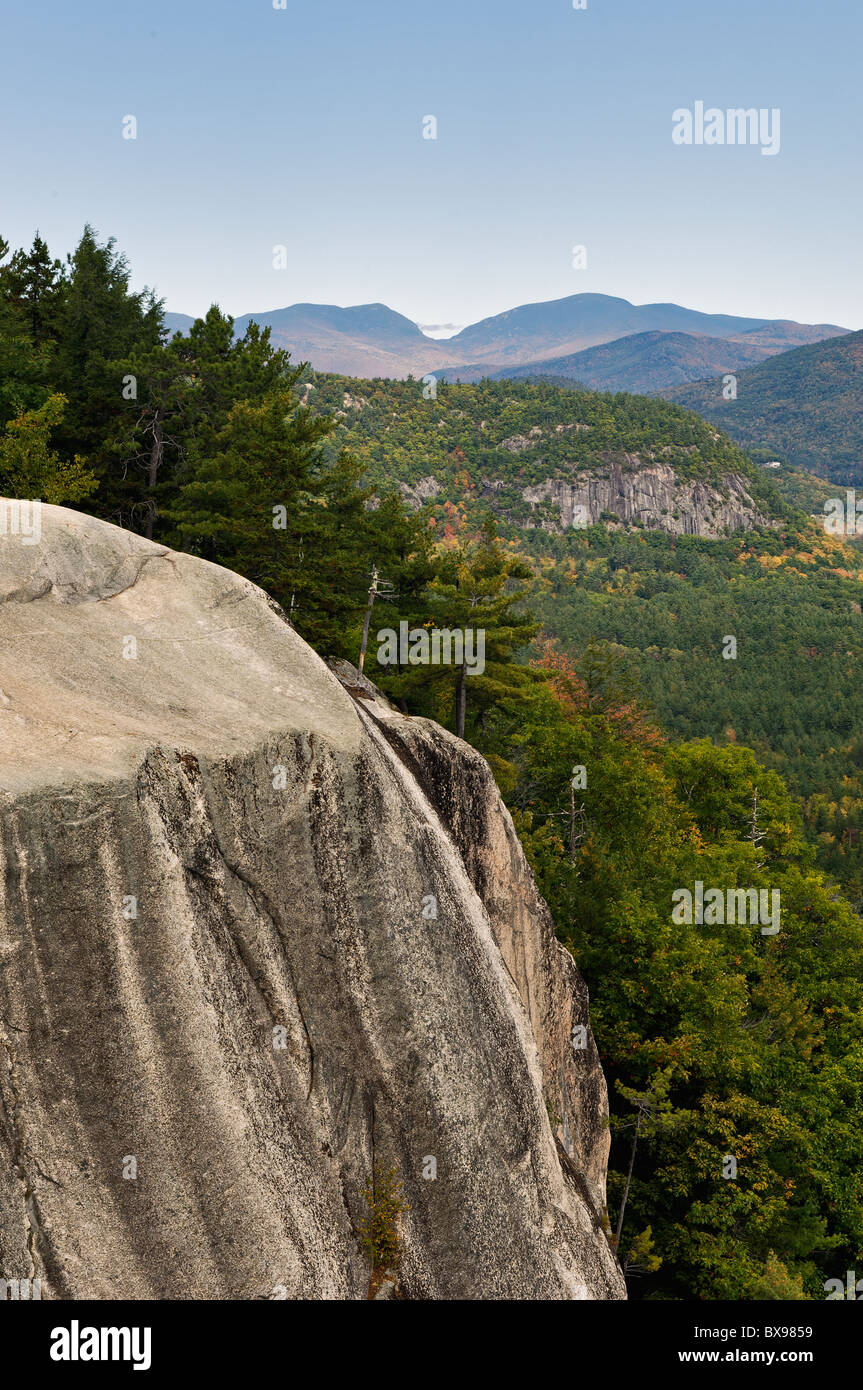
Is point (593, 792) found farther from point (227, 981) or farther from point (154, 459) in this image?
point (227, 981)

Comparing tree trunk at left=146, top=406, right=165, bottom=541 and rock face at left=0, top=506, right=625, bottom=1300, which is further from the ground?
tree trunk at left=146, top=406, right=165, bottom=541

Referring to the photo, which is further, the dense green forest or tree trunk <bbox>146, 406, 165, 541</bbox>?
tree trunk <bbox>146, 406, 165, 541</bbox>

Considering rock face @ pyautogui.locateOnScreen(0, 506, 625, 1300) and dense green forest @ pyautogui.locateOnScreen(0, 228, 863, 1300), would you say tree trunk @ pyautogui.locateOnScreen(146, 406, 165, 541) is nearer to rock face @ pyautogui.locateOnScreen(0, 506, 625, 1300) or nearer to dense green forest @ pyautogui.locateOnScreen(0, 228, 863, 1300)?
dense green forest @ pyautogui.locateOnScreen(0, 228, 863, 1300)

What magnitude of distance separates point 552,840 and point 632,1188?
33.8 feet

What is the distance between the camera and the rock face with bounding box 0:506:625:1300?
30.7 ft

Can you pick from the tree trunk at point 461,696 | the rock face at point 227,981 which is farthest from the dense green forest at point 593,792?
the rock face at point 227,981

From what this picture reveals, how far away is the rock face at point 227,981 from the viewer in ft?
30.7

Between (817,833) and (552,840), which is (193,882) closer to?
(552,840)

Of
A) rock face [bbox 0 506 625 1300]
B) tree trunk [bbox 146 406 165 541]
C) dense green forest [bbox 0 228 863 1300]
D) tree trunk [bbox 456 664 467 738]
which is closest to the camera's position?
rock face [bbox 0 506 625 1300]

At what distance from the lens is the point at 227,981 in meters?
10.5

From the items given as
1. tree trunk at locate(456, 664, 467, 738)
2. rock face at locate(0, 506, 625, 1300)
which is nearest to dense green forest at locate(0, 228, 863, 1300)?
tree trunk at locate(456, 664, 467, 738)

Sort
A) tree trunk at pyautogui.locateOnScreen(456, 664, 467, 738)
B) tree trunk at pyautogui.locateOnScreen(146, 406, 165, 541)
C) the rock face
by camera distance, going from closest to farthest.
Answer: the rock face, tree trunk at pyautogui.locateOnScreen(456, 664, 467, 738), tree trunk at pyautogui.locateOnScreen(146, 406, 165, 541)

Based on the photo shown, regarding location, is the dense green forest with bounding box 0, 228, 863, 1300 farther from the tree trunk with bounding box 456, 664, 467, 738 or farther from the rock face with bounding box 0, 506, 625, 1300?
the rock face with bounding box 0, 506, 625, 1300

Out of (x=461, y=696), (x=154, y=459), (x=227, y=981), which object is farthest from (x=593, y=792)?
(x=227, y=981)
